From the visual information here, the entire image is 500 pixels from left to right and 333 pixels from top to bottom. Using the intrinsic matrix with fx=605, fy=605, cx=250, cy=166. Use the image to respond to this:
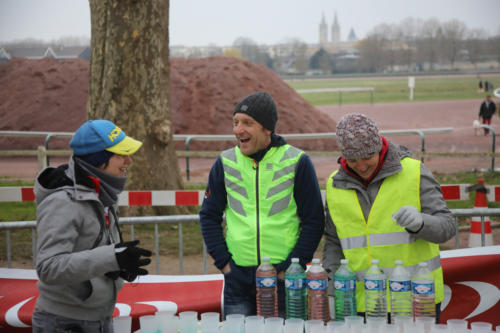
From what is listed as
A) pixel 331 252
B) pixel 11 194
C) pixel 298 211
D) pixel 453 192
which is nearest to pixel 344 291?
pixel 331 252

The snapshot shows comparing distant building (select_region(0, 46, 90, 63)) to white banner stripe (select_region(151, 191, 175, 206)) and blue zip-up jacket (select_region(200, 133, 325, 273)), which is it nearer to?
white banner stripe (select_region(151, 191, 175, 206))

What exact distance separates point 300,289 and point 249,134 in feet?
3.33

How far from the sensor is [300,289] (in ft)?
11.1

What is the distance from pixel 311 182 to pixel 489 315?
7.86 ft

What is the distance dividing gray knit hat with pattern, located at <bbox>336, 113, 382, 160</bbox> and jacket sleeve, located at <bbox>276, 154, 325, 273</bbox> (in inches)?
18.0

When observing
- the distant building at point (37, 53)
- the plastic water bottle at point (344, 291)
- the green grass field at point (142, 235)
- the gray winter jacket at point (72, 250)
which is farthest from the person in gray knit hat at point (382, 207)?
the distant building at point (37, 53)

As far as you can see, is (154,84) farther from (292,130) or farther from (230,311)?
(292,130)

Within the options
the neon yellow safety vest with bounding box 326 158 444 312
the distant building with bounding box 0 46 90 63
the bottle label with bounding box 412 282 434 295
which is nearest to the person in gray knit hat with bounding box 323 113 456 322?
the neon yellow safety vest with bounding box 326 158 444 312

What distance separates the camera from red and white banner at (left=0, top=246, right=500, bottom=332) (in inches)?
193

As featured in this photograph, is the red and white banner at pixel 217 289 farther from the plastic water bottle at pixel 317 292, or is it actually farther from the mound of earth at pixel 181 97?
the mound of earth at pixel 181 97

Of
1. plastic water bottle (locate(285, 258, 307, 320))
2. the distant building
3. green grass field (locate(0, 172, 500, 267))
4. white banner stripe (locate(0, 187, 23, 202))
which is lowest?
green grass field (locate(0, 172, 500, 267))

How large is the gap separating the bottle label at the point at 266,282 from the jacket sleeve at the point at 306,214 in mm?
236

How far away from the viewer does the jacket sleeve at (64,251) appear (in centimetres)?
299

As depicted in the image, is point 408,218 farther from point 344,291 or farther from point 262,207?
point 262,207
